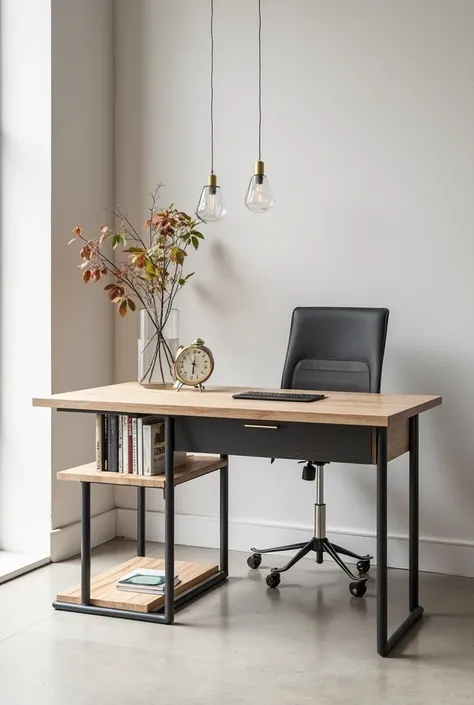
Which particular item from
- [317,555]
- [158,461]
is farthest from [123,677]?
[317,555]

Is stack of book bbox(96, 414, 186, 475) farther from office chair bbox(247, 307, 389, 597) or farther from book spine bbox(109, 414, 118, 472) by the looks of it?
office chair bbox(247, 307, 389, 597)

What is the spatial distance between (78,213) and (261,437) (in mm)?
1660

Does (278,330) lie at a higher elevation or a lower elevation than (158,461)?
higher

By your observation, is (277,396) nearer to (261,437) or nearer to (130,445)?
(261,437)

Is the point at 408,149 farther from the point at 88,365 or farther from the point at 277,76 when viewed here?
the point at 88,365

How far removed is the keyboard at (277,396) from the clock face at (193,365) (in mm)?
230

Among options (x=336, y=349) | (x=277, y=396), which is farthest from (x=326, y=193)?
(x=277, y=396)

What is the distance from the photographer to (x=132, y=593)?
132 inches

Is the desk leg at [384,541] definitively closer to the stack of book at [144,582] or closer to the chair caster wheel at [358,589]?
the chair caster wheel at [358,589]

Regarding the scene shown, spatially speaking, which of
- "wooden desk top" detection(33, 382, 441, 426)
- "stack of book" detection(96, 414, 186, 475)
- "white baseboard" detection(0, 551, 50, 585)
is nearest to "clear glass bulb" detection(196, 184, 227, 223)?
"wooden desk top" detection(33, 382, 441, 426)

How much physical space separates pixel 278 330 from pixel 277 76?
1.13m

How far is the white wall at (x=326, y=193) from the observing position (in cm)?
379

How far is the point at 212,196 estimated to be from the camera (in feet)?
11.8

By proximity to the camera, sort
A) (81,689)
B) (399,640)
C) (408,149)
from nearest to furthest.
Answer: (81,689)
(399,640)
(408,149)
